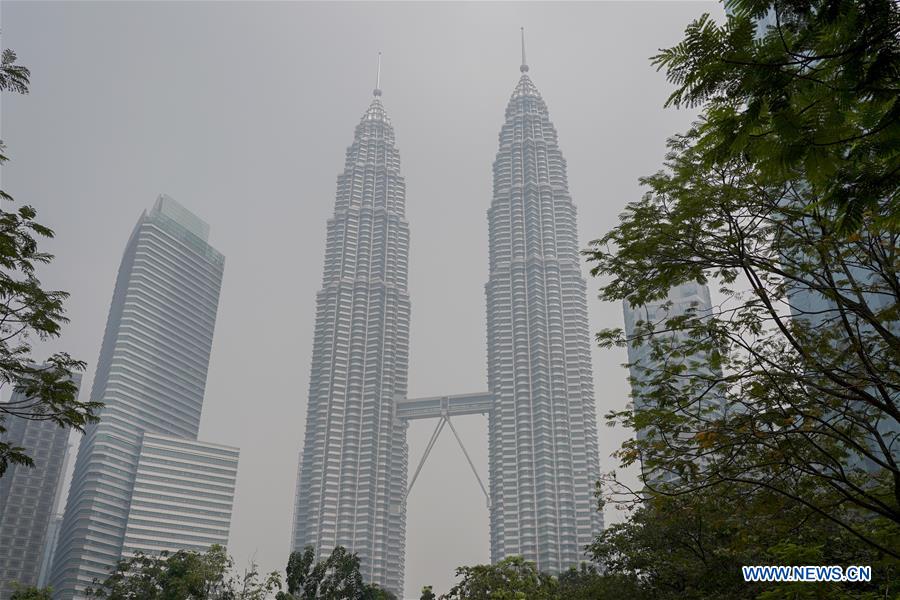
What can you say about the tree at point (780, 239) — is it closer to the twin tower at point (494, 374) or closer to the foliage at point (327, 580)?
the foliage at point (327, 580)

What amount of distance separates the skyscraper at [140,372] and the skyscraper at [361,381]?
32.9 m

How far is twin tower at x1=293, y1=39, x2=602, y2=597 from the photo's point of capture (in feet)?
468

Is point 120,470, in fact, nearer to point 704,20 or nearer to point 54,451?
point 54,451

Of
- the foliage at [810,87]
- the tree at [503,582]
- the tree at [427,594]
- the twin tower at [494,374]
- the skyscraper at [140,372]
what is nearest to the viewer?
the foliage at [810,87]

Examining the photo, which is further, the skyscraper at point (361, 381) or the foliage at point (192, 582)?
the skyscraper at point (361, 381)

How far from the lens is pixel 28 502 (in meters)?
166

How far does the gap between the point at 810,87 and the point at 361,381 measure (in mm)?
160275

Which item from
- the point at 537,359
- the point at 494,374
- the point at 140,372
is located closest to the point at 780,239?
the point at 537,359

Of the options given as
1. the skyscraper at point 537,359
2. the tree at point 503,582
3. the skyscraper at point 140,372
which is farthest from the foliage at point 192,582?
the skyscraper at point 140,372

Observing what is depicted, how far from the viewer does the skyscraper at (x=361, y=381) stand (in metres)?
148

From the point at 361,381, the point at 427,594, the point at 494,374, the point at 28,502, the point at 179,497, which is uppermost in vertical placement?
the point at 494,374

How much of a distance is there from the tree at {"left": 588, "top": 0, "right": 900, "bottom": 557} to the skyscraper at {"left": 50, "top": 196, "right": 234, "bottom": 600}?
495 ft

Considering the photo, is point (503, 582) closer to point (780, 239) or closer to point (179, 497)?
point (780, 239)

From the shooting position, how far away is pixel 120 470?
14725 cm
